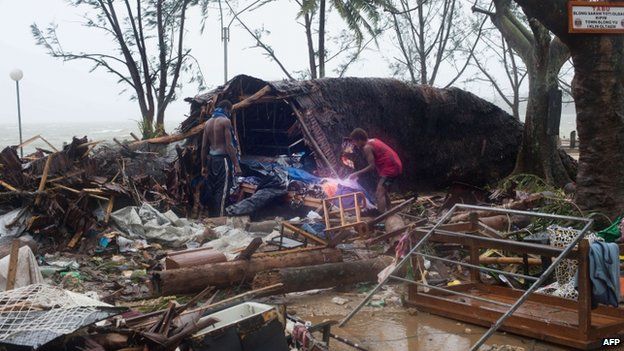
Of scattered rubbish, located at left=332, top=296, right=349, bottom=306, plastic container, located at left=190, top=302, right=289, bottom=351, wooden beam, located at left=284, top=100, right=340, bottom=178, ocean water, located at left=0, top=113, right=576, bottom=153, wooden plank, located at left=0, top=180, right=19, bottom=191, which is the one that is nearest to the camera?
plastic container, located at left=190, top=302, right=289, bottom=351

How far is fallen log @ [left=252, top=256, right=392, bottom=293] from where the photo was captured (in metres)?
5.96

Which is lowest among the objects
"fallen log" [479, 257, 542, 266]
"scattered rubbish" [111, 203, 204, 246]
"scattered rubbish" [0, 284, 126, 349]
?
"fallen log" [479, 257, 542, 266]

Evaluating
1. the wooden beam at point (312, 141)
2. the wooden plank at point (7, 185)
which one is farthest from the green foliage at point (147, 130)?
the wooden plank at point (7, 185)

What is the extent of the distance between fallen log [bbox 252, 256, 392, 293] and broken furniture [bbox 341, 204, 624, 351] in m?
0.76

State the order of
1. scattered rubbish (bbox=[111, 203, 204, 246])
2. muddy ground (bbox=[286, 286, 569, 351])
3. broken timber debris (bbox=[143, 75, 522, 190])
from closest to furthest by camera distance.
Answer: muddy ground (bbox=[286, 286, 569, 351]), scattered rubbish (bbox=[111, 203, 204, 246]), broken timber debris (bbox=[143, 75, 522, 190])

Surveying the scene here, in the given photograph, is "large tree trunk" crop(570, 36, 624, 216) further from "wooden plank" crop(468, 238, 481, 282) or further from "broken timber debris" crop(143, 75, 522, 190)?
"broken timber debris" crop(143, 75, 522, 190)

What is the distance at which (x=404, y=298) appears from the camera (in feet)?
19.4

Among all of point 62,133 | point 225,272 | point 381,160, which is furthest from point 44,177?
point 62,133

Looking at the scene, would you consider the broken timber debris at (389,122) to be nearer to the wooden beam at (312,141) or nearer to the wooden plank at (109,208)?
the wooden beam at (312,141)

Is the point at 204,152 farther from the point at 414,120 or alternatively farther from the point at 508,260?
the point at 508,260

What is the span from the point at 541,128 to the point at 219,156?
6623mm

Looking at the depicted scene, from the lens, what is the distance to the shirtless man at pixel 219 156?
10648mm

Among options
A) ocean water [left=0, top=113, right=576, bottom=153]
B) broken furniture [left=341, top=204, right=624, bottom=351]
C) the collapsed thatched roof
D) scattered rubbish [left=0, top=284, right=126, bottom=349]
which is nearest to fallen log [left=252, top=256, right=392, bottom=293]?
broken furniture [left=341, top=204, right=624, bottom=351]

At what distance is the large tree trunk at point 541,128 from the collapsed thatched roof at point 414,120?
2.02 meters
